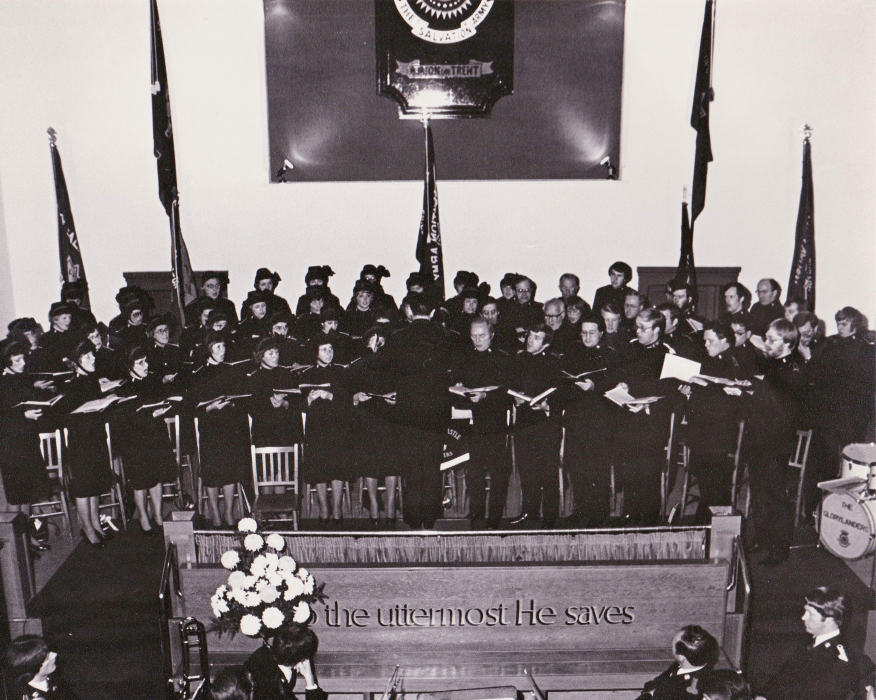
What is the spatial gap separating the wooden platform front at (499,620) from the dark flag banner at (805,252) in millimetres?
4994

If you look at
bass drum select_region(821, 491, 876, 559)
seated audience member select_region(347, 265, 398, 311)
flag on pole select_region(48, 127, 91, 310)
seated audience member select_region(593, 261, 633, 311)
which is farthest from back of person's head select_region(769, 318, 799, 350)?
flag on pole select_region(48, 127, 91, 310)

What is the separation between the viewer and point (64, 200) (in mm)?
8305

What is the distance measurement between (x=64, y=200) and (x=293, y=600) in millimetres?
6211

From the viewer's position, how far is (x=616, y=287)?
8234 mm

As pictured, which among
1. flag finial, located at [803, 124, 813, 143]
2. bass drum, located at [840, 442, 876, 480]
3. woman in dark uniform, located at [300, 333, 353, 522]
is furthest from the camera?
flag finial, located at [803, 124, 813, 143]

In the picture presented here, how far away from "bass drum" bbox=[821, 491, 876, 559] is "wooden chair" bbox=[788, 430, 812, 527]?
452 millimetres

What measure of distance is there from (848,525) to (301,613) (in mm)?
3557

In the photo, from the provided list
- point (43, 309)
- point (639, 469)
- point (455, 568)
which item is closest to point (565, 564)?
point (455, 568)

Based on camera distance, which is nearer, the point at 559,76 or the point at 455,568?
the point at 455,568

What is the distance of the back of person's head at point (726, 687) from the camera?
3053mm

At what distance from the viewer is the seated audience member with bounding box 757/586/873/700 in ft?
11.4

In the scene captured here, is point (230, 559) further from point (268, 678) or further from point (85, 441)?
point (85, 441)

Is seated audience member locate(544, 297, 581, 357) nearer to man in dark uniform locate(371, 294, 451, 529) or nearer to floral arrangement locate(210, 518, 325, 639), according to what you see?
man in dark uniform locate(371, 294, 451, 529)

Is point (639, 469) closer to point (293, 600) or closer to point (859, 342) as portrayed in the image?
point (859, 342)
